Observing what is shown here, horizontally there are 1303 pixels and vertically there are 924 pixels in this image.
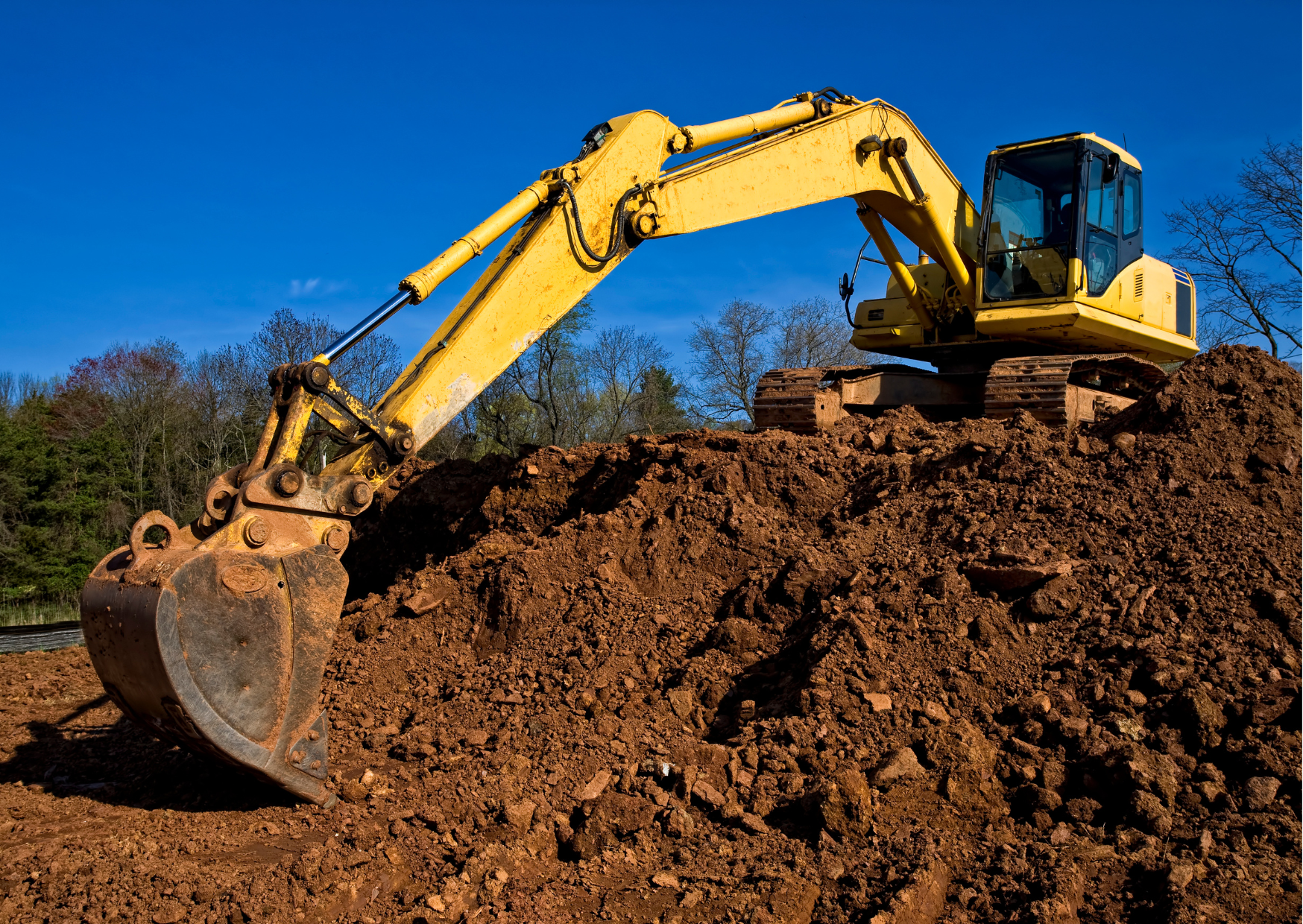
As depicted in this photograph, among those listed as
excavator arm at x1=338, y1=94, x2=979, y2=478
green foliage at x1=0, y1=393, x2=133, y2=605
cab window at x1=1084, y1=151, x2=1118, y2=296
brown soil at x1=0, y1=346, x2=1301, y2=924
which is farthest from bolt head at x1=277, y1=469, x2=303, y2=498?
green foliage at x1=0, y1=393, x2=133, y2=605

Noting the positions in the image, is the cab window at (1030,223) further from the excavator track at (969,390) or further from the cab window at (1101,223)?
the excavator track at (969,390)

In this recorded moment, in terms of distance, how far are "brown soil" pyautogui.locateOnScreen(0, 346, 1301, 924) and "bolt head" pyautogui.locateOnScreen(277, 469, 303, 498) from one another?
4.58 feet

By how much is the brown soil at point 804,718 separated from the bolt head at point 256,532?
1237 mm

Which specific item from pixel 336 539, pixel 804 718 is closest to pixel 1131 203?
pixel 804 718

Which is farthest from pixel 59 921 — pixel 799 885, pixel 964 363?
pixel 964 363

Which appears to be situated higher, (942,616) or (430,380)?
(430,380)

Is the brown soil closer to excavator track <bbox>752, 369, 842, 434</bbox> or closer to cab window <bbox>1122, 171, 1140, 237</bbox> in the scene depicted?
excavator track <bbox>752, 369, 842, 434</bbox>

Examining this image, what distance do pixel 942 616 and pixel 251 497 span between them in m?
3.35

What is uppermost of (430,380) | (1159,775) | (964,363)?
(964,363)

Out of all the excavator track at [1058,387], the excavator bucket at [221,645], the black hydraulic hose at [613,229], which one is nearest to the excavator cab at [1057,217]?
the excavator track at [1058,387]

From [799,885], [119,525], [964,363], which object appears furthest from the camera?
[119,525]

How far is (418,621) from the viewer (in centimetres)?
620

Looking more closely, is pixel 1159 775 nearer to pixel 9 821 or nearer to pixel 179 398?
pixel 9 821

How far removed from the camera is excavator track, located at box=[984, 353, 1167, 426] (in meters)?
8.02
